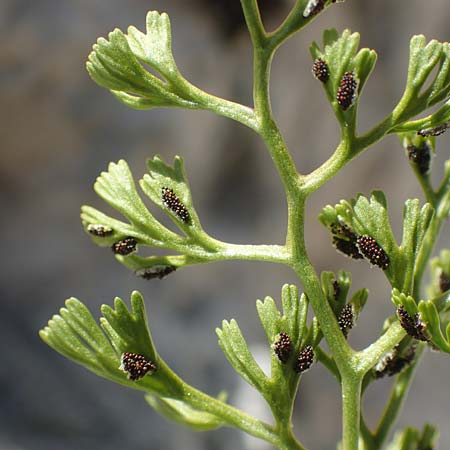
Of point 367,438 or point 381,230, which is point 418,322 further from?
point 367,438

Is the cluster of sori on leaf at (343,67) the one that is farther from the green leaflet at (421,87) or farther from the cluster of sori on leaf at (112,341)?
the cluster of sori on leaf at (112,341)

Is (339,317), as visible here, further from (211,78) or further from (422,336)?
(211,78)

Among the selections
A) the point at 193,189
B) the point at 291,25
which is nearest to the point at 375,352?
the point at 291,25

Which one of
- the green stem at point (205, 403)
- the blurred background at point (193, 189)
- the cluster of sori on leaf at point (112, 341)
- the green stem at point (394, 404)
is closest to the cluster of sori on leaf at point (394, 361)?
the green stem at point (394, 404)

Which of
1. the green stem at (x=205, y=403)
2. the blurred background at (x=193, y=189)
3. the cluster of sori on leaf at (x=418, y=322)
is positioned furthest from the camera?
the blurred background at (x=193, y=189)

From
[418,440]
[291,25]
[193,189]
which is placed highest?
[193,189]

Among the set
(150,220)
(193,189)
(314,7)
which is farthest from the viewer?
(193,189)

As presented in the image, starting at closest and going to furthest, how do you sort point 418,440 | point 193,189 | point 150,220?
1. point 150,220
2. point 418,440
3. point 193,189
